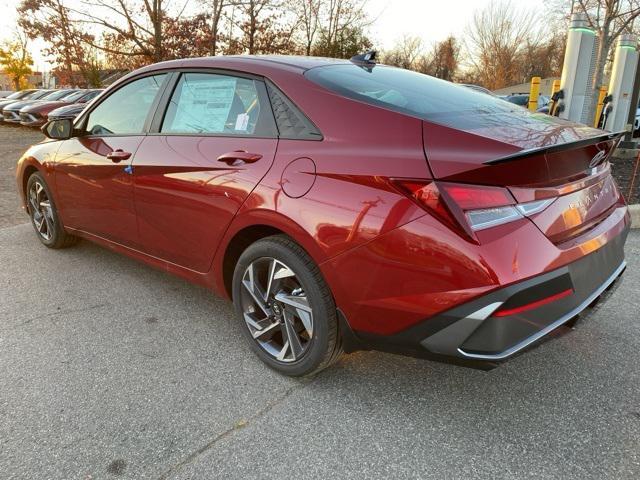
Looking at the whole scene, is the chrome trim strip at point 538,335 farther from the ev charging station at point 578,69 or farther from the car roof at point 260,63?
the ev charging station at point 578,69

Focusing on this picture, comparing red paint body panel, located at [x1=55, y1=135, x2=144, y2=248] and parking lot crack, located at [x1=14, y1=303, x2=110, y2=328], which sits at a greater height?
red paint body panel, located at [x1=55, y1=135, x2=144, y2=248]

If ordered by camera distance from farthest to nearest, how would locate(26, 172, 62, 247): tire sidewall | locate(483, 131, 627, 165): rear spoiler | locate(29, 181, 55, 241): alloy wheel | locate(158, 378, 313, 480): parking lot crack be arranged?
locate(29, 181, 55, 241): alloy wheel
locate(26, 172, 62, 247): tire sidewall
locate(158, 378, 313, 480): parking lot crack
locate(483, 131, 627, 165): rear spoiler

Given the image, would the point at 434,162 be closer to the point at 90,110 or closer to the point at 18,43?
the point at 90,110

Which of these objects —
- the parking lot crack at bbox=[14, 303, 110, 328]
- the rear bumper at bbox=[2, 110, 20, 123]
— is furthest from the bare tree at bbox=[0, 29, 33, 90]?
the parking lot crack at bbox=[14, 303, 110, 328]

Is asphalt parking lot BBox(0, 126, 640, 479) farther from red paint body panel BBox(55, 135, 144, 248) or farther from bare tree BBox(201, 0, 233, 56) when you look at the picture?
bare tree BBox(201, 0, 233, 56)

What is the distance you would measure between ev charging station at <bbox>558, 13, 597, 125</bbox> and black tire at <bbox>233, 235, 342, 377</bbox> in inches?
307

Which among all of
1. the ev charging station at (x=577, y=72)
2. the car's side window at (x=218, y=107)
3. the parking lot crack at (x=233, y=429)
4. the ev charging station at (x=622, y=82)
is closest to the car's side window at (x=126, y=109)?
the car's side window at (x=218, y=107)

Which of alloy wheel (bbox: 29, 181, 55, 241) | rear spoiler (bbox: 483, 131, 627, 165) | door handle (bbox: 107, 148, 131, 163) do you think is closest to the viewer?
rear spoiler (bbox: 483, 131, 627, 165)

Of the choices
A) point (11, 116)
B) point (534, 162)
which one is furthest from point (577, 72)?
point (11, 116)

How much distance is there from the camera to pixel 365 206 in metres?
2.05

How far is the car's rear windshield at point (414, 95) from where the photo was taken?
2.25 meters

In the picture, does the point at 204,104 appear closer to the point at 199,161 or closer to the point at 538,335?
the point at 199,161

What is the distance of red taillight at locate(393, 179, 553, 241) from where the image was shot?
184 cm

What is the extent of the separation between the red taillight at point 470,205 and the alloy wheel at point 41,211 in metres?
3.70
